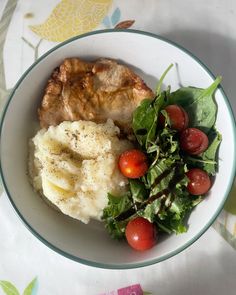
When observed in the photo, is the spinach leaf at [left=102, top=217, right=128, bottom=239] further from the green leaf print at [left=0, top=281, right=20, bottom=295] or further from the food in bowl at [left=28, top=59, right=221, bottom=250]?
the green leaf print at [left=0, top=281, right=20, bottom=295]

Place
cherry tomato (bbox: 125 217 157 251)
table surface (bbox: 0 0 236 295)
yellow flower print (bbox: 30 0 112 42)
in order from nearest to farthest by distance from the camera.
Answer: cherry tomato (bbox: 125 217 157 251) < table surface (bbox: 0 0 236 295) < yellow flower print (bbox: 30 0 112 42)

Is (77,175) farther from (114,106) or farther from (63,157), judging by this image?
(114,106)

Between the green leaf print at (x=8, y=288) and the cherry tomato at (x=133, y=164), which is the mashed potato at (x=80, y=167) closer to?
the cherry tomato at (x=133, y=164)

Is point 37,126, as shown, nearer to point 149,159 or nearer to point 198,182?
point 149,159

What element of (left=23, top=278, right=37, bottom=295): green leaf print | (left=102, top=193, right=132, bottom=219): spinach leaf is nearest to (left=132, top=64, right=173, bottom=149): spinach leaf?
(left=102, top=193, right=132, bottom=219): spinach leaf

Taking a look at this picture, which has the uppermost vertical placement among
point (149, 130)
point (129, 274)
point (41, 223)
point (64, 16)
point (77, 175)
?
point (64, 16)

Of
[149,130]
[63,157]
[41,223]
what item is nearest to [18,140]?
[63,157]

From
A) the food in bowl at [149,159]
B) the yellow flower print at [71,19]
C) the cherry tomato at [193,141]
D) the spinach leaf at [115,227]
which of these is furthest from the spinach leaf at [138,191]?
the yellow flower print at [71,19]
